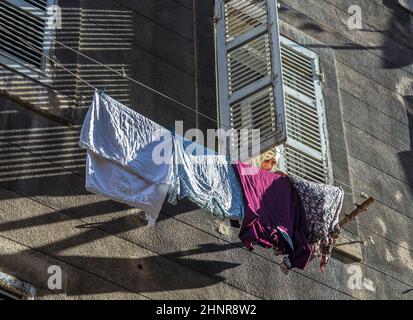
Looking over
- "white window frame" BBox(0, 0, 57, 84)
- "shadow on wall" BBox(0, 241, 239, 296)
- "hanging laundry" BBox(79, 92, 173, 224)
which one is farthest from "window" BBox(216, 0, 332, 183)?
"white window frame" BBox(0, 0, 57, 84)

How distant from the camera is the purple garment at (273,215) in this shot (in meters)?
10.8

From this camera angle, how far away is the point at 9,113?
10945 mm

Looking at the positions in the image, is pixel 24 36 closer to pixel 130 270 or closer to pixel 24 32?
pixel 24 32

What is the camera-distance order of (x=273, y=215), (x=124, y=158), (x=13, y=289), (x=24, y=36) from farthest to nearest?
(x=24, y=36)
(x=273, y=215)
(x=124, y=158)
(x=13, y=289)

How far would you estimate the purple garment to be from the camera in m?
10.8

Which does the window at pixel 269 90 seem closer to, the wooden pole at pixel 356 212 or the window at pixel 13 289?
Result: the wooden pole at pixel 356 212

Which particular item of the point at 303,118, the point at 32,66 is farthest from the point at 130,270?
the point at 303,118

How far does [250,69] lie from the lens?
41.9ft

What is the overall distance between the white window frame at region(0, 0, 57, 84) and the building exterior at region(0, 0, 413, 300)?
0.06 ft

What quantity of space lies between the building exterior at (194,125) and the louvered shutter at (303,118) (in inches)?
0.9

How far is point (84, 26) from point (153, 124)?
229 centimetres

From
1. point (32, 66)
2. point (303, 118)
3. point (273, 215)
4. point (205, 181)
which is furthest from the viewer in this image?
point (303, 118)

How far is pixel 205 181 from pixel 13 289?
266cm
